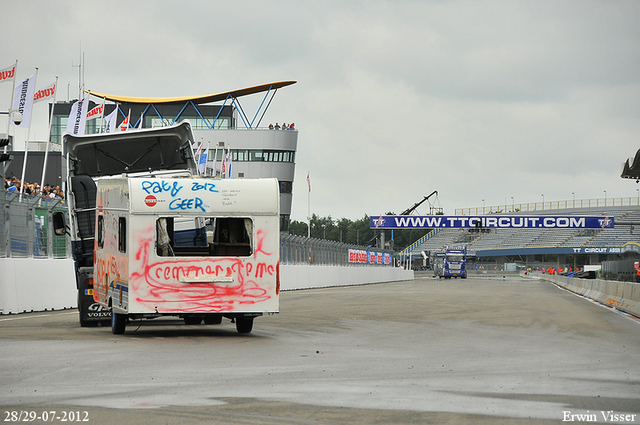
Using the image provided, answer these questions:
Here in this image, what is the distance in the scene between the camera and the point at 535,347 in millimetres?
12711

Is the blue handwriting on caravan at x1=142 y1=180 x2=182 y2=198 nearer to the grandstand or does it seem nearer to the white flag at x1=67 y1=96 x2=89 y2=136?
the white flag at x1=67 y1=96 x2=89 y2=136

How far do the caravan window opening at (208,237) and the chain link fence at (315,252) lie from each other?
22.5 m

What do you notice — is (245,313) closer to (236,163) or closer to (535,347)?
(535,347)

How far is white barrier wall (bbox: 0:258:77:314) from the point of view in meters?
19.6

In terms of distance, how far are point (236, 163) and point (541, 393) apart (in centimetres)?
7936

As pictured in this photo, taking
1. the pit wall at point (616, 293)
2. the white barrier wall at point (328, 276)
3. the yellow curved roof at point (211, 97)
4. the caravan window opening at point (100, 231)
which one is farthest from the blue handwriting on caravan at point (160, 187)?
the yellow curved roof at point (211, 97)

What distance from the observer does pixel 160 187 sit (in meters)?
13.7

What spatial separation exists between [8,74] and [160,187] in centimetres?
1972

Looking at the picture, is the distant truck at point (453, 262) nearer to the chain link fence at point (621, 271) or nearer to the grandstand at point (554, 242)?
the grandstand at point (554, 242)

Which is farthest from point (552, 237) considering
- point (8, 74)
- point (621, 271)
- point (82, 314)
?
point (82, 314)

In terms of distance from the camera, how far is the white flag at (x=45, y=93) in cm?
3288

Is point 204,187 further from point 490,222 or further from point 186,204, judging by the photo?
point 490,222

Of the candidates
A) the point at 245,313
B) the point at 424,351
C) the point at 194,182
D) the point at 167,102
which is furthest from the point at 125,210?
the point at 167,102

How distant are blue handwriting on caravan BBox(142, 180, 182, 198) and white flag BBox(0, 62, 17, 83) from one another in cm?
1940
